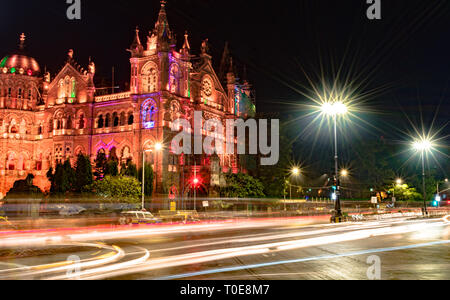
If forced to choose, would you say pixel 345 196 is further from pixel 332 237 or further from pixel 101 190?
pixel 332 237

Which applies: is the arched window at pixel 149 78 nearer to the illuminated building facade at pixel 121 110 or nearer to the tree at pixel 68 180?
the illuminated building facade at pixel 121 110

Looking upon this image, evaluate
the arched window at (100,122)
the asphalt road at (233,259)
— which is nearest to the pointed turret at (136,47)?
the arched window at (100,122)

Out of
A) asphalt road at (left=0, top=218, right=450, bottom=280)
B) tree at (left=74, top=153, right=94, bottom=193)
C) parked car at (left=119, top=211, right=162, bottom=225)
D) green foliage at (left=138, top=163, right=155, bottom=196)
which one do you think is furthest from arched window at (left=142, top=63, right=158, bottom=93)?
asphalt road at (left=0, top=218, right=450, bottom=280)

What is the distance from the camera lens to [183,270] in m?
10.9

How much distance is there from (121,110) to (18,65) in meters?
24.5

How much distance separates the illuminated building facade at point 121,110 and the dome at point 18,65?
155mm

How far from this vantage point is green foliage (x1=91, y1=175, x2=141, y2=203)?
45.1 meters

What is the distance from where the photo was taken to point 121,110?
62062mm

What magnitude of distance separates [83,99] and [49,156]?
1076 centimetres

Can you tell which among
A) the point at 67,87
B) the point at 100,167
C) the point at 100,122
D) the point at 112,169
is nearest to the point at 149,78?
the point at 100,122

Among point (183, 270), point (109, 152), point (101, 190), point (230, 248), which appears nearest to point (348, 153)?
point (109, 152)

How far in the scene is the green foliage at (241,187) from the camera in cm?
5744

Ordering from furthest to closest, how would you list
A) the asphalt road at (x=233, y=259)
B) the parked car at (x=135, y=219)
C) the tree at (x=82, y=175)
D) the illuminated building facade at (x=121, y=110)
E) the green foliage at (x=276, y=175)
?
the green foliage at (x=276, y=175) < the illuminated building facade at (x=121, y=110) < the tree at (x=82, y=175) < the parked car at (x=135, y=219) < the asphalt road at (x=233, y=259)

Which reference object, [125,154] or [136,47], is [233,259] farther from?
[136,47]
